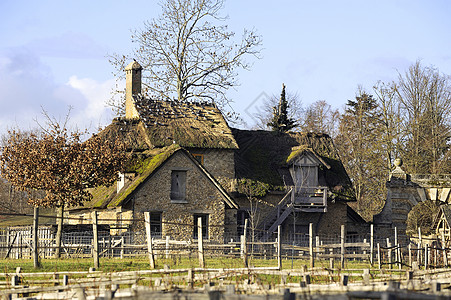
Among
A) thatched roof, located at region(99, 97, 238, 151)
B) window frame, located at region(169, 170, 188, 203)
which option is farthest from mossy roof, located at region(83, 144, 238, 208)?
thatched roof, located at region(99, 97, 238, 151)

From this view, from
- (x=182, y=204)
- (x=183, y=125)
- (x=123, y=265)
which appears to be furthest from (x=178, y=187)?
(x=123, y=265)

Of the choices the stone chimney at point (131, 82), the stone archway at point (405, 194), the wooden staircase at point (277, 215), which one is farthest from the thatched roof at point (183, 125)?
the stone archway at point (405, 194)

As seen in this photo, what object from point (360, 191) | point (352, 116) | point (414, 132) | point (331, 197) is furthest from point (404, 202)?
point (352, 116)

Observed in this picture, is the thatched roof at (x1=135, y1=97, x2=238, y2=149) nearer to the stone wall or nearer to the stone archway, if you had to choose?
the stone wall

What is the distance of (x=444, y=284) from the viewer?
14336 millimetres

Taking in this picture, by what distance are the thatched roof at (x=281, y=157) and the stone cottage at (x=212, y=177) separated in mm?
55

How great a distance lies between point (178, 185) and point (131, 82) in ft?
30.7

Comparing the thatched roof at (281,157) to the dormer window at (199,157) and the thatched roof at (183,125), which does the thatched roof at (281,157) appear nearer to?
the thatched roof at (183,125)

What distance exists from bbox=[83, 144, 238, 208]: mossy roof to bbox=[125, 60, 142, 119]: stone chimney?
20.3ft

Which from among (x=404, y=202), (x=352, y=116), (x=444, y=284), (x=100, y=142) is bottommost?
(x=444, y=284)

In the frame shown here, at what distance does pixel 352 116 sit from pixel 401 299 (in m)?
48.5

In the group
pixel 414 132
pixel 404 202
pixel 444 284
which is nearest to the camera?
pixel 444 284

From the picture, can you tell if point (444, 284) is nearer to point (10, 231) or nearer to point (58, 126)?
point (58, 126)

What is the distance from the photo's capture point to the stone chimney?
42.3 meters
